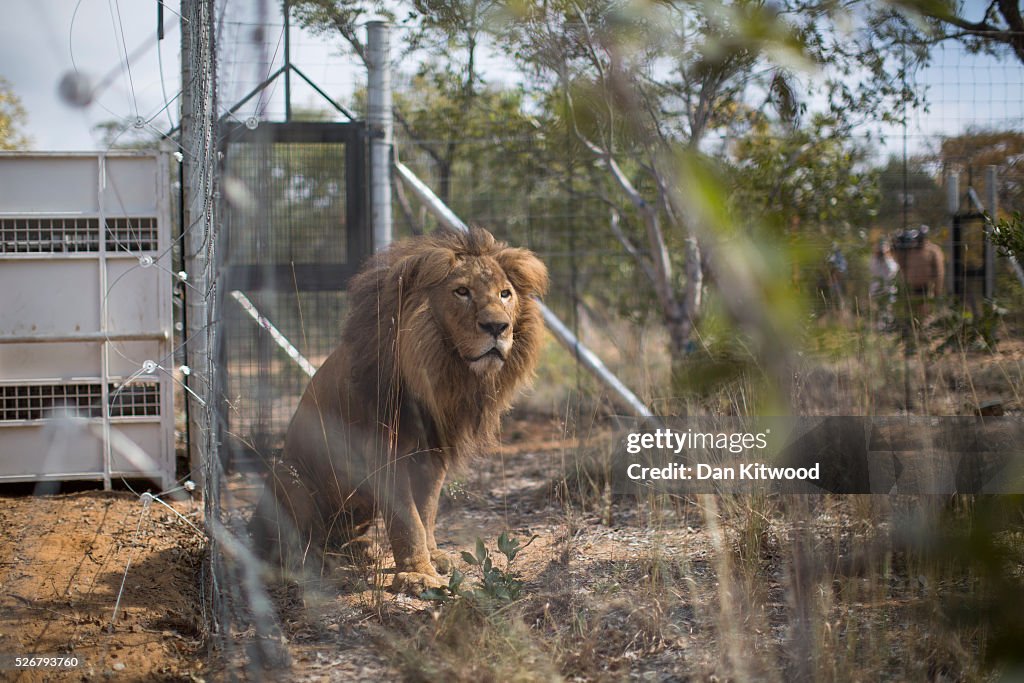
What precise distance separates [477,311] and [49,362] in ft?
8.09

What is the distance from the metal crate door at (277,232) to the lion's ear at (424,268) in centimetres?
154

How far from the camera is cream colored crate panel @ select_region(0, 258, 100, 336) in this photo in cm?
416

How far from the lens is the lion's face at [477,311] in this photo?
3.16 m

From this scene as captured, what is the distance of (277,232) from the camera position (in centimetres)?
514

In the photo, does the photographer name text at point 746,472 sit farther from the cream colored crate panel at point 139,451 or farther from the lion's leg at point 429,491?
the cream colored crate panel at point 139,451

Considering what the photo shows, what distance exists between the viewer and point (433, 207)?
4.76 metres

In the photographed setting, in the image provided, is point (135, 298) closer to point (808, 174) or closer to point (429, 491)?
point (429, 491)

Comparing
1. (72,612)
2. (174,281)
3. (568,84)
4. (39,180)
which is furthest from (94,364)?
(568,84)

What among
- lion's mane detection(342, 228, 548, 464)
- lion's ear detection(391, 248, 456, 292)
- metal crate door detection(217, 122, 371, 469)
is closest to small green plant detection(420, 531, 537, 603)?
lion's mane detection(342, 228, 548, 464)

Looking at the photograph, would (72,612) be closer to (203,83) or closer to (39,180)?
(203,83)

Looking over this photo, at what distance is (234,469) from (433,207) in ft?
6.99

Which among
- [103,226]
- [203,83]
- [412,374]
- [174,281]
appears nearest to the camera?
[203,83]

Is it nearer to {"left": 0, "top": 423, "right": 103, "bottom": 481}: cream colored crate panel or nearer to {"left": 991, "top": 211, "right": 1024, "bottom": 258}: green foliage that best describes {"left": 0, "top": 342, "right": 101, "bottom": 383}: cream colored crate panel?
{"left": 0, "top": 423, "right": 103, "bottom": 481}: cream colored crate panel

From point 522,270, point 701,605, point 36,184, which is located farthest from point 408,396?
point 36,184
